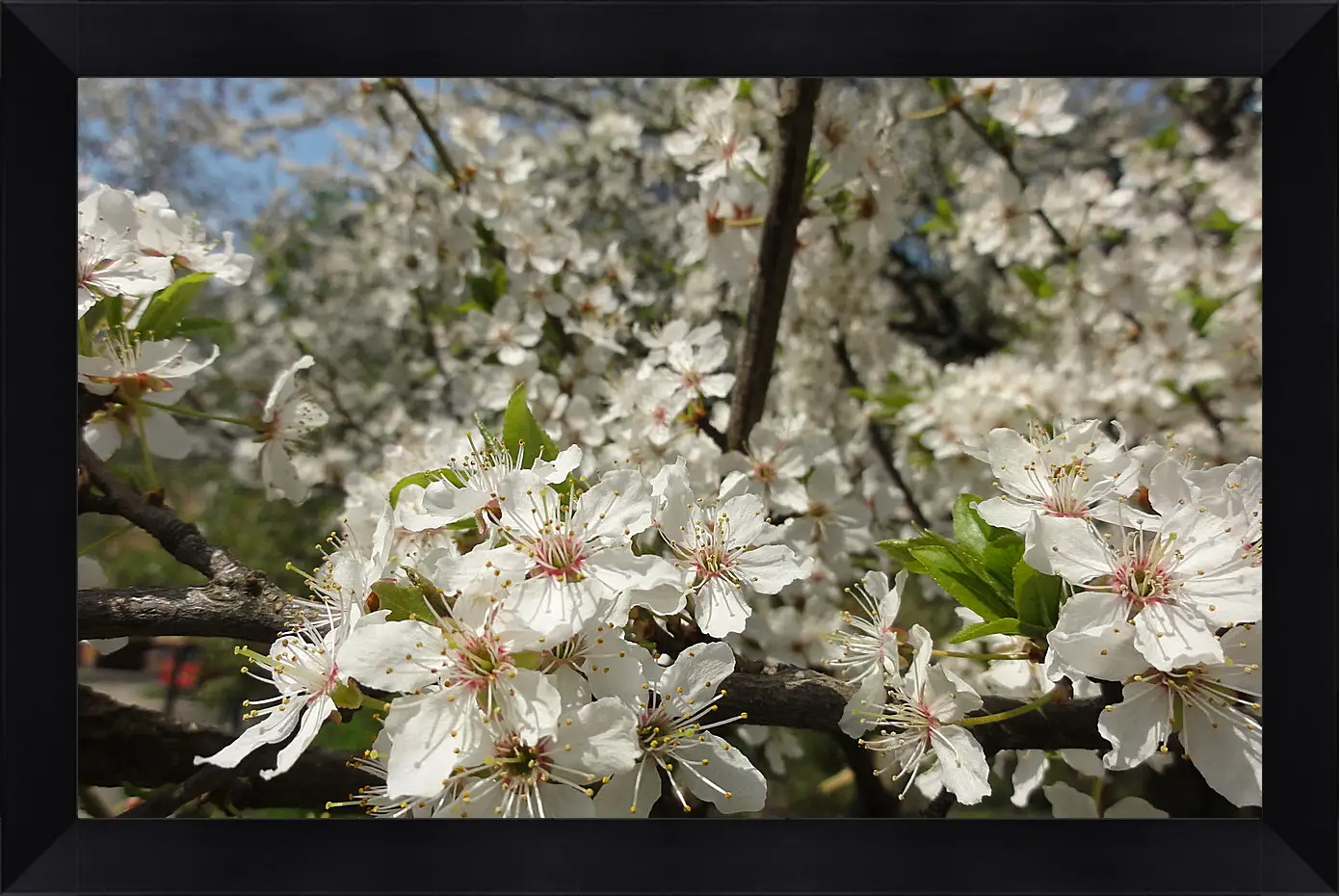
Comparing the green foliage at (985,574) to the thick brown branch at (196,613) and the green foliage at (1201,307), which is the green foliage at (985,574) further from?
the green foliage at (1201,307)

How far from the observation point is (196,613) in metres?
0.76

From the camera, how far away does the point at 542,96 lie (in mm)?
2812

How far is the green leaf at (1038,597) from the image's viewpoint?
69cm

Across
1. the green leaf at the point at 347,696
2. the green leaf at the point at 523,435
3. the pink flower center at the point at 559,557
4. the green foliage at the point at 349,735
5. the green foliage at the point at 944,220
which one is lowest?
the green foliage at the point at 349,735

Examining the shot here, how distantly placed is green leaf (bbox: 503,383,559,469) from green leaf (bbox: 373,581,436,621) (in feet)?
0.57

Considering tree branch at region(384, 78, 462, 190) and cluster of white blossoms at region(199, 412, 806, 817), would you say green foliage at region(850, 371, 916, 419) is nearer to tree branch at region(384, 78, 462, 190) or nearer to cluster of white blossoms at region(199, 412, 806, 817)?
tree branch at region(384, 78, 462, 190)

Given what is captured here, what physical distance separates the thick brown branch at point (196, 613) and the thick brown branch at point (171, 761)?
227mm

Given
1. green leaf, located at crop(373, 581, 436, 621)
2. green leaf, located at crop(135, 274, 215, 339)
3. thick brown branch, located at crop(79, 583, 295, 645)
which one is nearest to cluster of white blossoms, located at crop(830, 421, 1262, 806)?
green leaf, located at crop(373, 581, 436, 621)

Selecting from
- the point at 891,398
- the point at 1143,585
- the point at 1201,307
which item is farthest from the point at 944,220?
the point at 1143,585

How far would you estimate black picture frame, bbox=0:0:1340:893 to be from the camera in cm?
77

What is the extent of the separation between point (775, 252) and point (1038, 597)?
30.3 inches

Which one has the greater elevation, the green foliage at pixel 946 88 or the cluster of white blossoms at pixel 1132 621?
the green foliage at pixel 946 88
